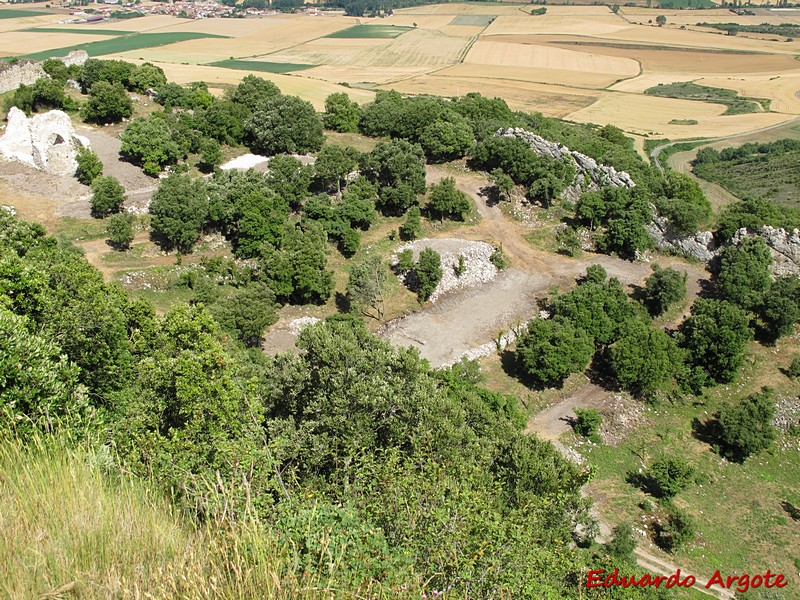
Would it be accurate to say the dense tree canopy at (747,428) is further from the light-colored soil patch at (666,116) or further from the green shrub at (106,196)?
the light-colored soil patch at (666,116)

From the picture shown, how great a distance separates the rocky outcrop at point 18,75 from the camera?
69188 mm

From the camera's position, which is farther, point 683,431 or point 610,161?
point 610,161

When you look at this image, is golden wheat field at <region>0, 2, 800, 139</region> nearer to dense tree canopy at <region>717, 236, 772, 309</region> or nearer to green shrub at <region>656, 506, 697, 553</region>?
dense tree canopy at <region>717, 236, 772, 309</region>

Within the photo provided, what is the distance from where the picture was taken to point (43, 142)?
55.8 m

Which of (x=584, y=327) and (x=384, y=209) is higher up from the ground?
(x=384, y=209)

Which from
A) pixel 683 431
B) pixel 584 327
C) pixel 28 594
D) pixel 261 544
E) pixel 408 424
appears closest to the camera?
pixel 28 594

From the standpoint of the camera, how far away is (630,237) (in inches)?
2130

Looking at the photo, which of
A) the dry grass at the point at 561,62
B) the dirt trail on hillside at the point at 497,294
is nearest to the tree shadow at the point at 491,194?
the dirt trail on hillside at the point at 497,294

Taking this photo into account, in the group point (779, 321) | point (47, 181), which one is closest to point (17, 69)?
point (47, 181)

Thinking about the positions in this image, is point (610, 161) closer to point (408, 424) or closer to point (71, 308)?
point (408, 424)

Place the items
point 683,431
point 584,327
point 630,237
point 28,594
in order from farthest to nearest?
point 630,237, point 584,327, point 683,431, point 28,594

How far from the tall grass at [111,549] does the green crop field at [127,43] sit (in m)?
146

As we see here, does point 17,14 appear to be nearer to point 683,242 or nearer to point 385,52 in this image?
point 385,52

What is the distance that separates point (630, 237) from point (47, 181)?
2211 inches
